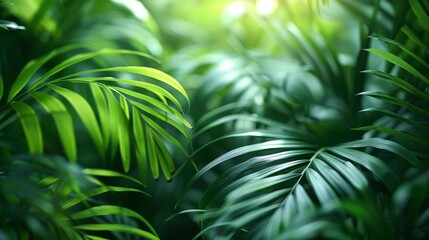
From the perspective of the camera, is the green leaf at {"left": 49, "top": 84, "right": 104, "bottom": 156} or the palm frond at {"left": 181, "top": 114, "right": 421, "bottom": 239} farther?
the green leaf at {"left": 49, "top": 84, "right": 104, "bottom": 156}

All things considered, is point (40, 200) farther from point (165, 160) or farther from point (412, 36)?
point (412, 36)

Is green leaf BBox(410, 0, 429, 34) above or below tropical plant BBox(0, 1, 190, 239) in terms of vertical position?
above

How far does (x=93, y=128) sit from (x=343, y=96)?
0.50 metres

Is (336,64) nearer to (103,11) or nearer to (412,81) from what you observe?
(412,81)

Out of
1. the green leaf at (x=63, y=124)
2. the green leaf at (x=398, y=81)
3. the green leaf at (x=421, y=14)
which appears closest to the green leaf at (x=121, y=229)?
the green leaf at (x=63, y=124)

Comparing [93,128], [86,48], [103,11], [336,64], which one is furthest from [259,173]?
[103,11]

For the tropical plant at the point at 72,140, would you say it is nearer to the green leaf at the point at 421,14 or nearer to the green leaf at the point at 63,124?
the green leaf at the point at 63,124

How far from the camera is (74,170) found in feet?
1.73

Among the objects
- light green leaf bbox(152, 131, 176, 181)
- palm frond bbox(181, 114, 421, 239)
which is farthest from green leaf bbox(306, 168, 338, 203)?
light green leaf bbox(152, 131, 176, 181)

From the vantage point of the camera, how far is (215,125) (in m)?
0.79

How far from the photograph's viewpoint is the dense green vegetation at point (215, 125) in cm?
58

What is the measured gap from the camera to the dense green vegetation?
58 centimetres

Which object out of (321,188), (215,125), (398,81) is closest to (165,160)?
(215,125)

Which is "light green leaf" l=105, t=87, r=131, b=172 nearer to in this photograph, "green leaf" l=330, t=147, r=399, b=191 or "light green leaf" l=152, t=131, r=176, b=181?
"light green leaf" l=152, t=131, r=176, b=181
